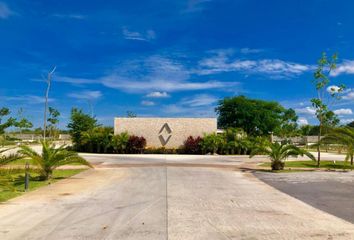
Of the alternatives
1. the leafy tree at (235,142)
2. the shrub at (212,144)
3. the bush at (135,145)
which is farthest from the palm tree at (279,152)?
the bush at (135,145)

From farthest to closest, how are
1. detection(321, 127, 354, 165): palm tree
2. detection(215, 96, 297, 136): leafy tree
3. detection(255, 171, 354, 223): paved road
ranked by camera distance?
detection(215, 96, 297, 136): leafy tree → detection(321, 127, 354, 165): palm tree → detection(255, 171, 354, 223): paved road

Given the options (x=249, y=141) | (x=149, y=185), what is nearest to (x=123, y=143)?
(x=249, y=141)

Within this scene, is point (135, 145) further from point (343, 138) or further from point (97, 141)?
point (343, 138)

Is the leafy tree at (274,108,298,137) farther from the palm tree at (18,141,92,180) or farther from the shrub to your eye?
the palm tree at (18,141,92,180)

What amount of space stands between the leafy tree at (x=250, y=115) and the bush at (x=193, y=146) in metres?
16.0

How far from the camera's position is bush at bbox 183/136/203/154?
1441 inches

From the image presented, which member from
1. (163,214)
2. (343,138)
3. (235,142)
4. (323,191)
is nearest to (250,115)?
(235,142)

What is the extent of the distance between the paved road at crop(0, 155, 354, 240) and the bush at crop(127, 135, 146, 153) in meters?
22.7

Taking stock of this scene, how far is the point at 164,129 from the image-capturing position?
38500 millimetres

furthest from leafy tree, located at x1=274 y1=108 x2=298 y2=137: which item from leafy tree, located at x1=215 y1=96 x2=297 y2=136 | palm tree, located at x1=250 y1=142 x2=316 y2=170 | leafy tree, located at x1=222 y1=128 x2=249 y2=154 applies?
palm tree, located at x1=250 y1=142 x2=316 y2=170

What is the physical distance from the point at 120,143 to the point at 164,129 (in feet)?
16.1

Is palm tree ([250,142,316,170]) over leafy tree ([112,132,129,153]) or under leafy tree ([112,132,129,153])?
under

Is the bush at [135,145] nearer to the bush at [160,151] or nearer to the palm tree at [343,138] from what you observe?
the bush at [160,151]

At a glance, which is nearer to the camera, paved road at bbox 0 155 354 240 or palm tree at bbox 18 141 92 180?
paved road at bbox 0 155 354 240
